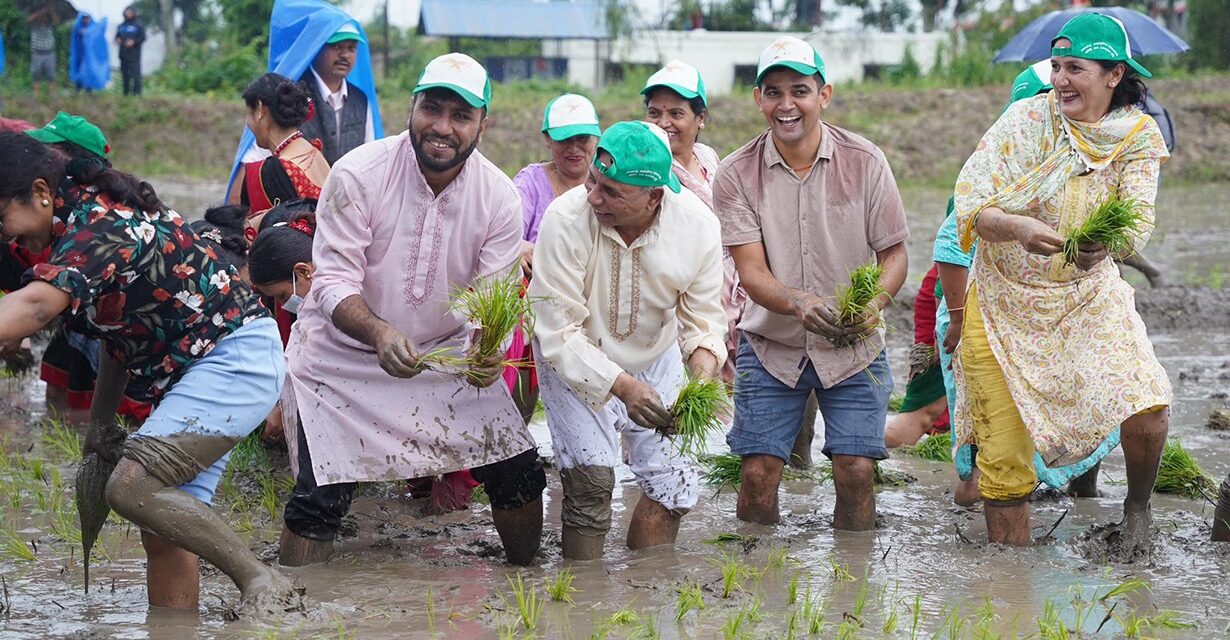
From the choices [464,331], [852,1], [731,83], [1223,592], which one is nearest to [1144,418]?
[1223,592]

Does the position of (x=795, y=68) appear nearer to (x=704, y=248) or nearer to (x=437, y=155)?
(x=704, y=248)

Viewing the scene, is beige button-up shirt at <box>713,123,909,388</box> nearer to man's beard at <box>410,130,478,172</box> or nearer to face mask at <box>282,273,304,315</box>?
man's beard at <box>410,130,478,172</box>

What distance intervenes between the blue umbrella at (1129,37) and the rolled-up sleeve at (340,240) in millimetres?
7939

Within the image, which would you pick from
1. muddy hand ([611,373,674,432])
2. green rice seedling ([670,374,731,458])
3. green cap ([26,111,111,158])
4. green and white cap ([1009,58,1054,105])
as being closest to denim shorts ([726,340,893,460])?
green rice seedling ([670,374,731,458])

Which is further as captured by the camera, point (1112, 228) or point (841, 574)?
point (841, 574)

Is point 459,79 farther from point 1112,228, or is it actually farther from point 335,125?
point 335,125

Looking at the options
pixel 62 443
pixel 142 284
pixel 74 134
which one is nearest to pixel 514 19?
pixel 62 443

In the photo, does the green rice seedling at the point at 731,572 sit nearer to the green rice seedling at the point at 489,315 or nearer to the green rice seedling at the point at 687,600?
the green rice seedling at the point at 687,600

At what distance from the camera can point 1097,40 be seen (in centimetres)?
523

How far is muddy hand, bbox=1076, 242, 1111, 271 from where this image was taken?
16.7ft

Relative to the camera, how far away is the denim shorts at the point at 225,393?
14.9 ft

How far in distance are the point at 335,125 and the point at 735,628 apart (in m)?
4.74

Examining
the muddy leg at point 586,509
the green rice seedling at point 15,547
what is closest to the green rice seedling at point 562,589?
the muddy leg at point 586,509

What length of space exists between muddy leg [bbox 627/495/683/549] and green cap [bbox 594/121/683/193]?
1315mm
